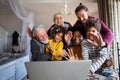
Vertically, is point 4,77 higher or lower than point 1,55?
lower

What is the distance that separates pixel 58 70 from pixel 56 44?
0.20 m

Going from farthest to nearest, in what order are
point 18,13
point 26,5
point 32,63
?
point 26,5 → point 18,13 → point 32,63

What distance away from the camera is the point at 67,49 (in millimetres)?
1146

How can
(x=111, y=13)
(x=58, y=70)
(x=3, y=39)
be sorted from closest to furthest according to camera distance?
(x=58, y=70)
(x=111, y=13)
(x=3, y=39)

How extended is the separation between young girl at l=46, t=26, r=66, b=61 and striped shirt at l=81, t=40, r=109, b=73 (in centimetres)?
14

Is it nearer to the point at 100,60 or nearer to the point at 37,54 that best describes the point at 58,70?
the point at 37,54

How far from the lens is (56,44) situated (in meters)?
1.14

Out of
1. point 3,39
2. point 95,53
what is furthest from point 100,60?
point 3,39

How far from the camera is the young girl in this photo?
1124mm

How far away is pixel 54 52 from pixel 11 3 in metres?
2.24

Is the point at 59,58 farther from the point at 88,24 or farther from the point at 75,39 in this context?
the point at 88,24

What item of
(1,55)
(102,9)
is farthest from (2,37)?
(102,9)

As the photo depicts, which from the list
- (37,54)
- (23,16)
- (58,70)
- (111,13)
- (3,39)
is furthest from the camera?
(23,16)

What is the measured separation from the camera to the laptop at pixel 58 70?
989 millimetres
